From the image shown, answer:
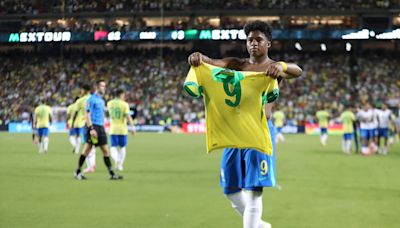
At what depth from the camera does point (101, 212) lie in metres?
10.4

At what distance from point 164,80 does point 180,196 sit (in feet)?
141

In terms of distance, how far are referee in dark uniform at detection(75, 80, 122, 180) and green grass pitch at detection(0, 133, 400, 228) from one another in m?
0.37

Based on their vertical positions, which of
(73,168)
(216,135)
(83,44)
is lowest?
(73,168)

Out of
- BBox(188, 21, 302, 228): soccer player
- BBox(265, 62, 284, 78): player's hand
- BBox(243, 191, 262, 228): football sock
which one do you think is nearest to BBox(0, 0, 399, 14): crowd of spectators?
BBox(188, 21, 302, 228): soccer player

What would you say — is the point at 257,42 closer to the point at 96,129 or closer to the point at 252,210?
the point at 252,210

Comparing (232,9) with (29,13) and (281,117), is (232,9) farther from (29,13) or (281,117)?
(281,117)

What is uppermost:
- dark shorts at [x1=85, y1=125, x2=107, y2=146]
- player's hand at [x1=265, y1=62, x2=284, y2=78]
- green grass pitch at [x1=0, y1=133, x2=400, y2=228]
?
player's hand at [x1=265, y1=62, x2=284, y2=78]

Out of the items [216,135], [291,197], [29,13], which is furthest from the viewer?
[29,13]

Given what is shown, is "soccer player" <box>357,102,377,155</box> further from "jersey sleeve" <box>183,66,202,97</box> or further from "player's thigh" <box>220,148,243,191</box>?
"jersey sleeve" <box>183,66,202,97</box>

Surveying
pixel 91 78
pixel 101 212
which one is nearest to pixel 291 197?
pixel 101 212

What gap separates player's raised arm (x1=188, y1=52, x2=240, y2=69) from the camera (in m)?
6.37

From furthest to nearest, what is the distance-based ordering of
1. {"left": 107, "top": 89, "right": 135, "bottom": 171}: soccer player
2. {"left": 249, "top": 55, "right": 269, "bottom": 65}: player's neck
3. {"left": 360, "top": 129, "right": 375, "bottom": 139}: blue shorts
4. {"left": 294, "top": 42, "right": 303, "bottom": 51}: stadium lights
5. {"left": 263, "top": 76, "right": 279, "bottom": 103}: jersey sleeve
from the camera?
{"left": 294, "top": 42, "right": 303, "bottom": 51}: stadium lights → {"left": 360, "top": 129, "right": 375, "bottom": 139}: blue shorts → {"left": 107, "top": 89, "right": 135, "bottom": 171}: soccer player → {"left": 249, "top": 55, "right": 269, "bottom": 65}: player's neck → {"left": 263, "top": 76, "right": 279, "bottom": 103}: jersey sleeve

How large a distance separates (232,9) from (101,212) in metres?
45.5

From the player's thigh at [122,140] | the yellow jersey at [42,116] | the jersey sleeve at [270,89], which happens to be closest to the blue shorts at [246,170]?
the jersey sleeve at [270,89]
